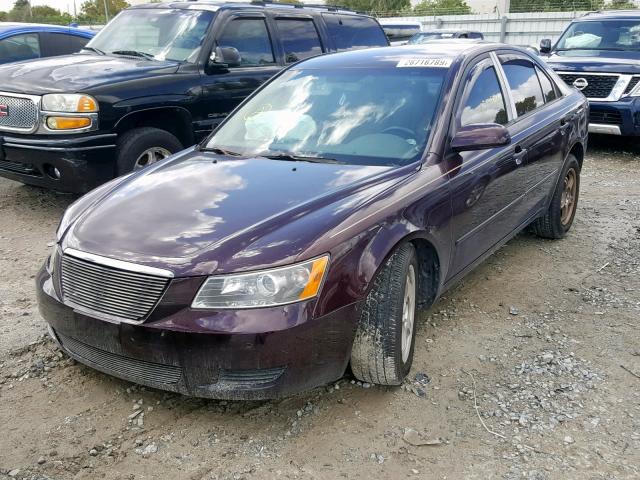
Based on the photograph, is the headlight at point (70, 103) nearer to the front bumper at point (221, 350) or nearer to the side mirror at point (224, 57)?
the side mirror at point (224, 57)

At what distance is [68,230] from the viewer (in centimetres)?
319

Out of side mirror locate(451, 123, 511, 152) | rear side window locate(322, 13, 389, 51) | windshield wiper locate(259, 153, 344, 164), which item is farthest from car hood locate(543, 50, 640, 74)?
windshield wiper locate(259, 153, 344, 164)

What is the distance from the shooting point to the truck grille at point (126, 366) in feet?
9.08

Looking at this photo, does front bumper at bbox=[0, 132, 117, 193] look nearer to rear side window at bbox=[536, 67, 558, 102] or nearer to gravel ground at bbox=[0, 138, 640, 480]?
gravel ground at bbox=[0, 138, 640, 480]

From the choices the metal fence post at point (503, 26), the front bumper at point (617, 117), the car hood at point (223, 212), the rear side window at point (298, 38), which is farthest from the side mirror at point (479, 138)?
the metal fence post at point (503, 26)

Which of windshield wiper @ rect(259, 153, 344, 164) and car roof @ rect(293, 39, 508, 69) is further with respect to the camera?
car roof @ rect(293, 39, 508, 69)

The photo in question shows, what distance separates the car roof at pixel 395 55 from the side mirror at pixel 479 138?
0.67m

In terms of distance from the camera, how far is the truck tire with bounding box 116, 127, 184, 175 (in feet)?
18.6

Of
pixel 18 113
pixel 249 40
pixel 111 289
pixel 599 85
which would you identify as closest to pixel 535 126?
pixel 111 289

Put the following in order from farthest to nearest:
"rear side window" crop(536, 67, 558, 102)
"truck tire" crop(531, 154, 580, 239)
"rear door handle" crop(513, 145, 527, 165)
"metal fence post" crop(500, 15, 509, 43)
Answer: "metal fence post" crop(500, 15, 509, 43)
"truck tire" crop(531, 154, 580, 239)
"rear side window" crop(536, 67, 558, 102)
"rear door handle" crop(513, 145, 527, 165)

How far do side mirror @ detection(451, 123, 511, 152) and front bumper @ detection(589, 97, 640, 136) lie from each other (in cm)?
626

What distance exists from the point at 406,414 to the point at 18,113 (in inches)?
172

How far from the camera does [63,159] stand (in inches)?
212

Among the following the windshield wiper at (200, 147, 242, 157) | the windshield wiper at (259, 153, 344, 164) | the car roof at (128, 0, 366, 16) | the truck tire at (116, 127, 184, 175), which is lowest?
the truck tire at (116, 127, 184, 175)
